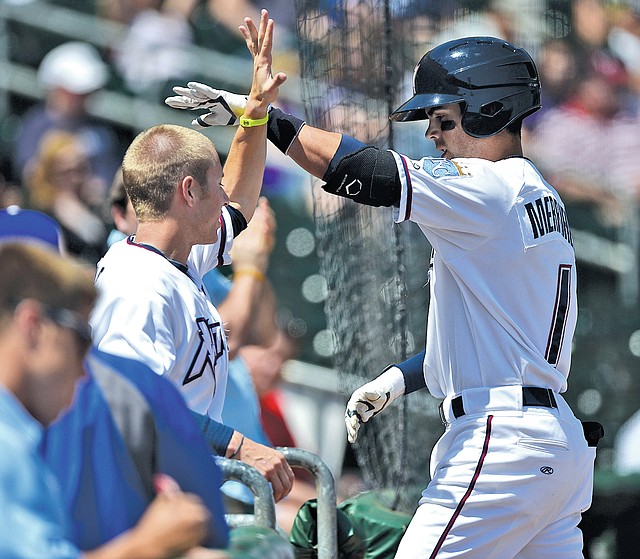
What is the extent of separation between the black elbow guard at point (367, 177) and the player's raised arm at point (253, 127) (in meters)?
0.34

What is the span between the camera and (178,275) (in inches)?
125

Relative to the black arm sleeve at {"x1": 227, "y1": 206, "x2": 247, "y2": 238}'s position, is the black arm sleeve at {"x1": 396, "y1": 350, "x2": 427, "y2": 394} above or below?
below

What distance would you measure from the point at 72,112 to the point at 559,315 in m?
5.40

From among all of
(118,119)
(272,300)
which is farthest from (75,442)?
(118,119)

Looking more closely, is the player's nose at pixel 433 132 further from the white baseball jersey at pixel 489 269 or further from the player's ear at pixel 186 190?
the player's ear at pixel 186 190

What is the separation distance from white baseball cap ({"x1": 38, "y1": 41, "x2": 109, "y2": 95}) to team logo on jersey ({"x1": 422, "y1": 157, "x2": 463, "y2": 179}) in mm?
5269

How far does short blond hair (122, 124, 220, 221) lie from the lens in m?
3.22

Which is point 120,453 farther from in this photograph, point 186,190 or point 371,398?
point 371,398

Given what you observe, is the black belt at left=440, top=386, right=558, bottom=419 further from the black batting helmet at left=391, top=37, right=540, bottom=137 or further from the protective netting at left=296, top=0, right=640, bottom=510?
the protective netting at left=296, top=0, right=640, bottom=510

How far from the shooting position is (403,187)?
119 inches

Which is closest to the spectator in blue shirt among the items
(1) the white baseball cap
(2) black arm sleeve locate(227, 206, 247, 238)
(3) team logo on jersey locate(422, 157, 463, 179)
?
(3) team logo on jersey locate(422, 157, 463, 179)

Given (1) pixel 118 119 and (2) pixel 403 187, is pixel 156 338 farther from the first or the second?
(1) pixel 118 119

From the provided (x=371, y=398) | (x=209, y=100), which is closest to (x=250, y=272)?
(x=209, y=100)

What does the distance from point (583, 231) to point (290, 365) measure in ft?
7.57
